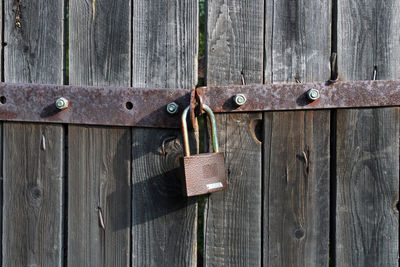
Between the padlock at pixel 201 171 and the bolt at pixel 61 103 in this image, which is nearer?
the padlock at pixel 201 171

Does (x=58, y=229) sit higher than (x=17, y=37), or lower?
lower

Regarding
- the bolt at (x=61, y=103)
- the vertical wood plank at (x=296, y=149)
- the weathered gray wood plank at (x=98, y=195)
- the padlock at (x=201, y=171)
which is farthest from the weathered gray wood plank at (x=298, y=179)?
the bolt at (x=61, y=103)

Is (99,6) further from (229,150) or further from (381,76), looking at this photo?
(381,76)

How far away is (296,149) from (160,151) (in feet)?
1.18

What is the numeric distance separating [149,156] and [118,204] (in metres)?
0.16

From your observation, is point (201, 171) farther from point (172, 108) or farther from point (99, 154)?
point (99, 154)

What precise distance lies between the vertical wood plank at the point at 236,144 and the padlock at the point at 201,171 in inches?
3.8

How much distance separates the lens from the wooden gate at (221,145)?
962 millimetres

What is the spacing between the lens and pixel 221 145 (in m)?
0.97

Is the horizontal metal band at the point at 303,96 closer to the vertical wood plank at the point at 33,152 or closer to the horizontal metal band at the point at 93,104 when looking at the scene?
the horizontal metal band at the point at 93,104

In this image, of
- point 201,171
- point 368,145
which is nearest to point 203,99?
point 201,171

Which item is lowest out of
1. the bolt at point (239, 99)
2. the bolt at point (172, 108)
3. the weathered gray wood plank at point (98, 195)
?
the weathered gray wood plank at point (98, 195)

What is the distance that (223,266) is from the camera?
98 cm

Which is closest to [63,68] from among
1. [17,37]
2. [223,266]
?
[17,37]
